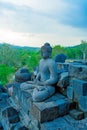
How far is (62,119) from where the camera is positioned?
3242 mm

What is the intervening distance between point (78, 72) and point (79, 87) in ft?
0.89

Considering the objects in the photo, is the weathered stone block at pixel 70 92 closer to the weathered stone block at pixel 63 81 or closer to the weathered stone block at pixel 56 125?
the weathered stone block at pixel 63 81

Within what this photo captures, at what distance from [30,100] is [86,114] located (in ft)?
3.63

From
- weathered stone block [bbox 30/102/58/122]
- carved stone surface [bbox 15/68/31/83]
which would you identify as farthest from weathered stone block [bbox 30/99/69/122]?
carved stone surface [bbox 15/68/31/83]

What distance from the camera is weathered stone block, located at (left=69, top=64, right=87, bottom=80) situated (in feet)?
10.5

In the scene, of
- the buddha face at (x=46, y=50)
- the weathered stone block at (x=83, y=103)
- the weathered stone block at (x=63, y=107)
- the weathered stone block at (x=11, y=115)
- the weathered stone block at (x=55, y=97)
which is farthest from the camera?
the weathered stone block at (x=11, y=115)

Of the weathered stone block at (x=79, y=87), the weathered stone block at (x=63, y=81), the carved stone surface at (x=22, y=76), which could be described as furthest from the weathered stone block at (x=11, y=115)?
the weathered stone block at (x=79, y=87)

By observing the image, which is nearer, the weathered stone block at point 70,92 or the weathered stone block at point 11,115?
the weathered stone block at point 70,92

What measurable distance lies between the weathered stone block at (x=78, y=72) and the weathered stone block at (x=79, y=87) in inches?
3.8

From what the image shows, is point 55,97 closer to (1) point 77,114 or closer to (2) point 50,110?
(2) point 50,110

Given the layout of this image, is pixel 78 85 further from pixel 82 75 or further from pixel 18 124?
pixel 18 124

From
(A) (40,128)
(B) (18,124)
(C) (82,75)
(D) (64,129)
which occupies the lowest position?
(B) (18,124)

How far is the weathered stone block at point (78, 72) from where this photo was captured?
→ 3.20 m

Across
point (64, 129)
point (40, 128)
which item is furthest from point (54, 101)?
point (64, 129)
